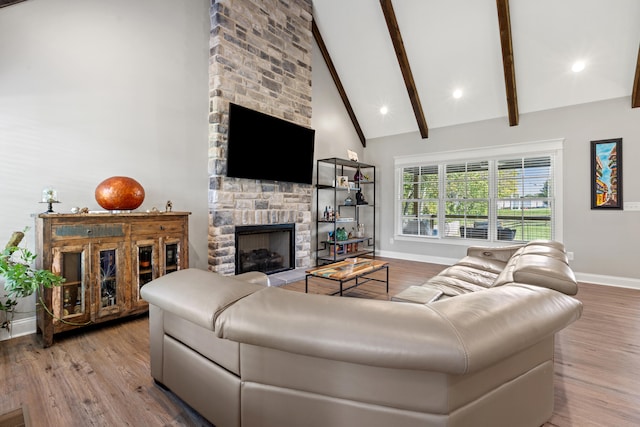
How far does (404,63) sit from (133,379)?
534 centimetres

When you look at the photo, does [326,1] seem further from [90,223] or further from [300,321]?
[300,321]

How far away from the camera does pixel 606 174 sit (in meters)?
4.33

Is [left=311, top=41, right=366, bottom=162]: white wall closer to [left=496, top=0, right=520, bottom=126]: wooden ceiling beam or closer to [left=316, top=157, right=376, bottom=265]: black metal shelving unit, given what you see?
[left=316, top=157, right=376, bottom=265]: black metal shelving unit

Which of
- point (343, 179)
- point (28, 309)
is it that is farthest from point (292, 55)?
point (28, 309)

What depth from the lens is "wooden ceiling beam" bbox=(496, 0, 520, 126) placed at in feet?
13.0

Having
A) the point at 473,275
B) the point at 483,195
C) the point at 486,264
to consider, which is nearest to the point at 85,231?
the point at 473,275

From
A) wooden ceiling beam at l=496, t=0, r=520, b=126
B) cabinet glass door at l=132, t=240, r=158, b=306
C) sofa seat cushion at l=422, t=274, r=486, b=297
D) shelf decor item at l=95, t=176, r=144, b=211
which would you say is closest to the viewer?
sofa seat cushion at l=422, t=274, r=486, b=297

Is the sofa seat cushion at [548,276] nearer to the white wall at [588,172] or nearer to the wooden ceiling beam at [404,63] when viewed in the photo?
the white wall at [588,172]

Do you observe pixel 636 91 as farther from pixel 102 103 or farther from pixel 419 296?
pixel 102 103

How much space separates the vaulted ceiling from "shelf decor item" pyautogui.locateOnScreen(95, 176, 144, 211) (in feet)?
14.0

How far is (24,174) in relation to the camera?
257cm

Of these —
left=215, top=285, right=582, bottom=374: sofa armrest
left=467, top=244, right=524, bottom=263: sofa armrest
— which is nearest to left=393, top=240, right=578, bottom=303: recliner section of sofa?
left=467, top=244, right=524, bottom=263: sofa armrest

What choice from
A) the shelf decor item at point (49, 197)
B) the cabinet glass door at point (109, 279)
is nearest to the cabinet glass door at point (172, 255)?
the cabinet glass door at point (109, 279)

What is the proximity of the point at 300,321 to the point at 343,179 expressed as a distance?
4.92 meters
